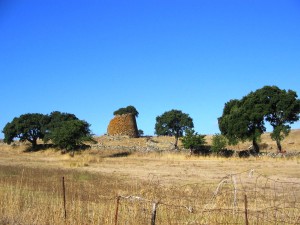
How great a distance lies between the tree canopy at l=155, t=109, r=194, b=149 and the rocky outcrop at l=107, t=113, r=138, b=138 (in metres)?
6.17

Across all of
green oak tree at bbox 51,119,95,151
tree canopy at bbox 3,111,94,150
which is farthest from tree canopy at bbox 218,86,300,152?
tree canopy at bbox 3,111,94,150

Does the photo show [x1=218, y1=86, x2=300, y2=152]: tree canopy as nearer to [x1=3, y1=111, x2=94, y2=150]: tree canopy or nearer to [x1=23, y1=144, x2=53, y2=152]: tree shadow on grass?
[x1=3, y1=111, x2=94, y2=150]: tree canopy

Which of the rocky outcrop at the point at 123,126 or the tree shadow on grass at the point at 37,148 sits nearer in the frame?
the tree shadow on grass at the point at 37,148

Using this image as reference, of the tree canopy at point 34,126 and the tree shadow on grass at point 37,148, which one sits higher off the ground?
the tree canopy at point 34,126

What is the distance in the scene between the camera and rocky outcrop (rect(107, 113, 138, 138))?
7150 cm

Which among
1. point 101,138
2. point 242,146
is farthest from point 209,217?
point 101,138

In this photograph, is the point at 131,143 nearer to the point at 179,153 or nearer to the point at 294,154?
the point at 179,153

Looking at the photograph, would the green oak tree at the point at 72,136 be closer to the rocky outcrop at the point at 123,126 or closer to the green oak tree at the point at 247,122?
the green oak tree at the point at 247,122

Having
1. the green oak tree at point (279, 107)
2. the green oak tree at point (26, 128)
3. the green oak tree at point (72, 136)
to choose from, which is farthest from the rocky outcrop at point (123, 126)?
the green oak tree at point (279, 107)

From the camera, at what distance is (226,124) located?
43.0 m

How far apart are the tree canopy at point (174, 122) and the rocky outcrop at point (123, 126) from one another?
6175 mm

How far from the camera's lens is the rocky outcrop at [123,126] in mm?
71500

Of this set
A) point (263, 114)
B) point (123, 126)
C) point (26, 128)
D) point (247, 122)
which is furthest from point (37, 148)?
point (263, 114)

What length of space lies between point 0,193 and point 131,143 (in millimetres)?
51334
